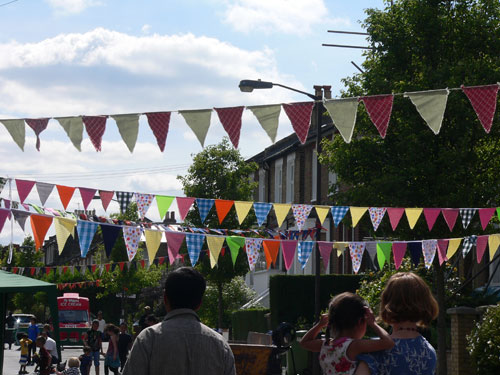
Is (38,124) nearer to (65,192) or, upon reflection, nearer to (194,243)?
(65,192)

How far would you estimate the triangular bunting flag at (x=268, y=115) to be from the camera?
10891 mm

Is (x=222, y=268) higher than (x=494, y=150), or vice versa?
(x=494, y=150)

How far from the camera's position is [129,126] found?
10820mm

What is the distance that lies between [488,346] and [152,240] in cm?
592

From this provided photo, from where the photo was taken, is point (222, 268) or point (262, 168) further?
point (262, 168)

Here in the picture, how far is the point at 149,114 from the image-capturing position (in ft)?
36.0

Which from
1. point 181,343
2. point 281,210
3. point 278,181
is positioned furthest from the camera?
point 278,181

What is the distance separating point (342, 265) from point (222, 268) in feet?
18.3

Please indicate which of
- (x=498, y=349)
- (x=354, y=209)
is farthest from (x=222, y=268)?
(x=498, y=349)

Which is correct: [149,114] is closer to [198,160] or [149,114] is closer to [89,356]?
[89,356]

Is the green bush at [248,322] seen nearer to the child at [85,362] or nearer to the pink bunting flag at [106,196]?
the child at [85,362]

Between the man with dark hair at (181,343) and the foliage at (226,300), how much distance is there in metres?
34.8

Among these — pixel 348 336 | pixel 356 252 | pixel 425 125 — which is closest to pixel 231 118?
pixel 348 336

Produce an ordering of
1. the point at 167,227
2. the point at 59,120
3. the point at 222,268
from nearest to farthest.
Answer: the point at 59,120, the point at 167,227, the point at 222,268
